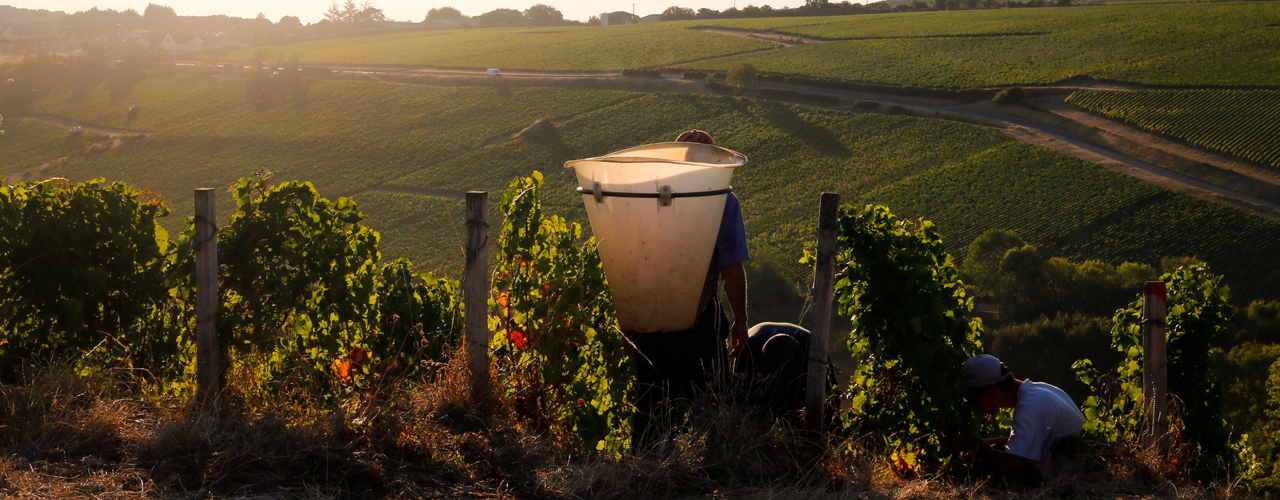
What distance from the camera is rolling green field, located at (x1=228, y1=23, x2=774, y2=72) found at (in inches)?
2398

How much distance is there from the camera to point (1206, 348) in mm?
3711

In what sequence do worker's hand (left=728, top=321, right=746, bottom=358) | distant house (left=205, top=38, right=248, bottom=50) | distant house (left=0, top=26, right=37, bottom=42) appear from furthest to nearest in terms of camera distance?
distant house (left=0, top=26, right=37, bottom=42) → distant house (left=205, top=38, right=248, bottom=50) → worker's hand (left=728, top=321, right=746, bottom=358)

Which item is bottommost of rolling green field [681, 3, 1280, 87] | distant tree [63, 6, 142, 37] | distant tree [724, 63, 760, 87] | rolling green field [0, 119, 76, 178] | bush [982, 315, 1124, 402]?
bush [982, 315, 1124, 402]

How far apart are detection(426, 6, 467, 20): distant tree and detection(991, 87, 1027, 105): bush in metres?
92.4

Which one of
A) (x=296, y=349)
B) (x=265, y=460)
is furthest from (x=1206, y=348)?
(x=296, y=349)

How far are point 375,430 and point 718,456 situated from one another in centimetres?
138

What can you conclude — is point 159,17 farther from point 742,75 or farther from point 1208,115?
point 1208,115

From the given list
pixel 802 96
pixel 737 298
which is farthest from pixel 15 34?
pixel 737 298

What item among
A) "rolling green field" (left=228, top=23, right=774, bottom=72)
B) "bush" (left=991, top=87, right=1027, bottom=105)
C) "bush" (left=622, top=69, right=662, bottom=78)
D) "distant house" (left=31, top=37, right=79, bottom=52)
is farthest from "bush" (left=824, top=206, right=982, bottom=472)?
"distant house" (left=31, top=37, right=79, bottom=52)

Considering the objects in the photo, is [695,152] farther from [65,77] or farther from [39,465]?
[65,77]

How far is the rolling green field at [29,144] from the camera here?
133ft

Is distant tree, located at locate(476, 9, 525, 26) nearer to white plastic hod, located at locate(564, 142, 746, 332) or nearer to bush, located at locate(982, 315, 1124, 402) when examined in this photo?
bush, located at locate(982, 315, 1124, 402)

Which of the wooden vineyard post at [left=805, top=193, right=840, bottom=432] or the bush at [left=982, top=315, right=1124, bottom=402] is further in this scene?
the bush at [left=982, top=315, right=1124, bottom=402]

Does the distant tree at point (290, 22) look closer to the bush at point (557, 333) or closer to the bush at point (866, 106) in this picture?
the bush at point (866, 106)
